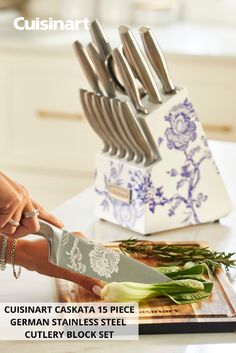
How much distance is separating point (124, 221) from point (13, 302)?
44 cm

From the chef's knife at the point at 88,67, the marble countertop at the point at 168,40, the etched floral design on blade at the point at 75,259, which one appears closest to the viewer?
the etched floral design on blade at the point at 75,259

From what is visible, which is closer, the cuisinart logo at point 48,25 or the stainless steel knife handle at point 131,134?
the stainless steel knife handle at point 131,134

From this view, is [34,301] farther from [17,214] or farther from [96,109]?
[96,109]

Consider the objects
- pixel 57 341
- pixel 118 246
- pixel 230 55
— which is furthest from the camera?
pixel 230 55

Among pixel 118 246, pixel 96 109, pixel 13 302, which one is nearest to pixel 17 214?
pixel 13 302

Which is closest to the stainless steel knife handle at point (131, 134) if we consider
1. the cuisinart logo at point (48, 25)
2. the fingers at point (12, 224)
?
the fingers at point (12, 224)

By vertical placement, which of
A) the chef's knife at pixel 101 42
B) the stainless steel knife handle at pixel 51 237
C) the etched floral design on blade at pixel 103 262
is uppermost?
the chef's knife at pixel 101 42

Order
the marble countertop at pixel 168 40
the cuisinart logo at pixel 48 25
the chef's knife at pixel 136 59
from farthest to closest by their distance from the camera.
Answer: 1. the cuisinart logo at pixel 48 25
2. the marble countertop at pixel 168 40
3. the chef's knife at pixel 136 59

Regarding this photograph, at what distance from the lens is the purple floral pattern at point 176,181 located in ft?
5.88

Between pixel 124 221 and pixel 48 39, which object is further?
pixel 48 39

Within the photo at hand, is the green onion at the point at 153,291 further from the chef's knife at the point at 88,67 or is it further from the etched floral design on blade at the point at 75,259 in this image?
the chef's knife at the point at 88,67

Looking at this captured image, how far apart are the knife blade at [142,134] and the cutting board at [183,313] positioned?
1.31 ft

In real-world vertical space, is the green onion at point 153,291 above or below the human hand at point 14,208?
below

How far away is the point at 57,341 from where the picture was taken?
1.35 m
